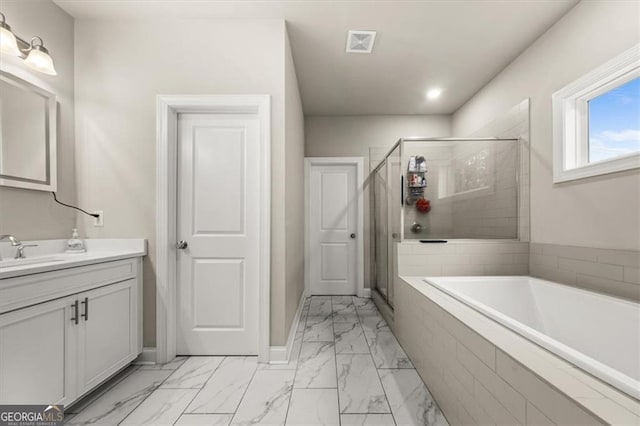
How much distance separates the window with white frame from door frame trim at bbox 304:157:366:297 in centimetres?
220

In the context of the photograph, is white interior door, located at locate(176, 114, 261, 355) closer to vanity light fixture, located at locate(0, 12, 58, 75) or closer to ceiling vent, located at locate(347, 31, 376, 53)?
vanity light fixture, located at locate(0, 12, 58, 75)

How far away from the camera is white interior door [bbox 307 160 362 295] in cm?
396

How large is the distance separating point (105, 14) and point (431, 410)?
3.42 metres

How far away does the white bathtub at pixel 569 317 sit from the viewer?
1032 millimetres

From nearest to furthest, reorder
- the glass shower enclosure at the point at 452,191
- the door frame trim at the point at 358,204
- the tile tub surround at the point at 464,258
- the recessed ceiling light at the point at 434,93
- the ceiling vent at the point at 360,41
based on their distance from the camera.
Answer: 1. the ceiling vent at the point at 360,41
2. the tile tub surround at the point at 464,258
3. the glass shower enclosure at the point at 452,191
4. the recessed ceiling light at the point at 434,93
5. the door frame trim at the point at 358,204

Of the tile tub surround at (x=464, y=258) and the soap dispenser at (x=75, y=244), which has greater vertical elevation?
the soap dispenser at (x=75, y=244)

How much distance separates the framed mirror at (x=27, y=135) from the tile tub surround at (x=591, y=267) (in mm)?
3662

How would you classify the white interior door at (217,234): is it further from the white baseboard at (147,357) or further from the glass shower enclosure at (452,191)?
the glass shower enclosure at (452,191)

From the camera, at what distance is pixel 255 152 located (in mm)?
2143

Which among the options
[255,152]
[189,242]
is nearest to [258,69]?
[255,152]

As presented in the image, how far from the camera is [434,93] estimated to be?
330 cm

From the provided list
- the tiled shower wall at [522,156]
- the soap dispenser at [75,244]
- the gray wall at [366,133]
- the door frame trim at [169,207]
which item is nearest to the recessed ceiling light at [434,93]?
the gray wall at [366,133]

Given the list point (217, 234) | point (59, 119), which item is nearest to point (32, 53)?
point (59, 119)

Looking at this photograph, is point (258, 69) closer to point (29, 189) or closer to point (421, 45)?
point (421, 45)
